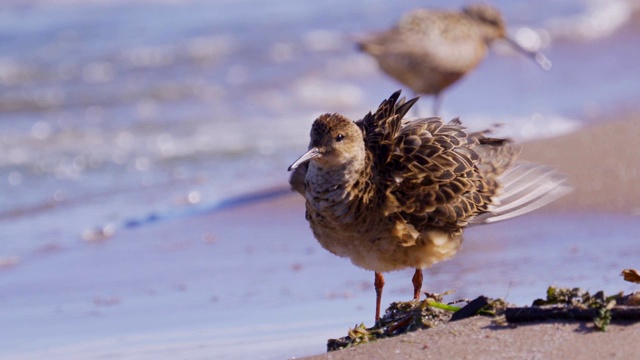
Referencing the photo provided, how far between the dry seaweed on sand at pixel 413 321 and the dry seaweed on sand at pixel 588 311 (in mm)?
227

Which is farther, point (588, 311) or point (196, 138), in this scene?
point (196, 138)

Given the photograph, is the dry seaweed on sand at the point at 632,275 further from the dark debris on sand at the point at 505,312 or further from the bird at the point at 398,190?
the bird at the point at 398,190

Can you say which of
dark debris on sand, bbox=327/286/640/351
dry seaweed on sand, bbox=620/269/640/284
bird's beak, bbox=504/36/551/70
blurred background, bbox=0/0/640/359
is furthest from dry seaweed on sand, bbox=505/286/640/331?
bird's beak, bbox=504/36/551/70

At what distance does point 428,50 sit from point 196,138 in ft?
8.15

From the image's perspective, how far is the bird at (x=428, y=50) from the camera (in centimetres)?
1032

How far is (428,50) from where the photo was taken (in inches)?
407

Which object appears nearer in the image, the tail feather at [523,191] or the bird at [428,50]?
the tail feather at [523,191]

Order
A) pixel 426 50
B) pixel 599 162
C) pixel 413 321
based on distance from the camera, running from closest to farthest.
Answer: pixel 413 321 < pixel 599 162 < pixel 426 50

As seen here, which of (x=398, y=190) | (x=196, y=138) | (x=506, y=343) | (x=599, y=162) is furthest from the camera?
(x=196, y=138)

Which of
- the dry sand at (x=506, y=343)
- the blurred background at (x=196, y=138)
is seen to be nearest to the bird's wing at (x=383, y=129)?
the blurred background at (x=196, y=138)

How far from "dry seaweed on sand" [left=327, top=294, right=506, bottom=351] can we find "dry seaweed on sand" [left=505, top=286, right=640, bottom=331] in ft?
0.74

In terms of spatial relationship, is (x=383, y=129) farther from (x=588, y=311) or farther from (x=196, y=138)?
(x=196, y=138)

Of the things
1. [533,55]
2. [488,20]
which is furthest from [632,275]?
[488,20]

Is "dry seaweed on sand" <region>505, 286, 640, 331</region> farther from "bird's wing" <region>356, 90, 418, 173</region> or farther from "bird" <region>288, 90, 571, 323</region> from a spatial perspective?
"bird's wing" <region>356, 90, 418, 173</region>
